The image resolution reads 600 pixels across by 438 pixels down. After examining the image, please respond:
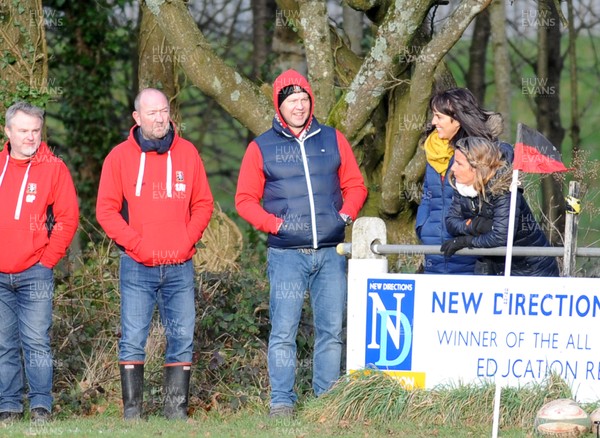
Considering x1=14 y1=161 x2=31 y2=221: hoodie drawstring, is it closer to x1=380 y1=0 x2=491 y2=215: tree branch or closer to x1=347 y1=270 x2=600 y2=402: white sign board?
x1=347 y1=270 x2=600 y2=402: white sign board

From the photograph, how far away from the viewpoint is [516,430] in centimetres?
696

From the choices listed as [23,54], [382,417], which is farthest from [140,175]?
[23,54]

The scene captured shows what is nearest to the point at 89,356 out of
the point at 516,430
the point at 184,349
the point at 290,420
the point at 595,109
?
the point at 184,349

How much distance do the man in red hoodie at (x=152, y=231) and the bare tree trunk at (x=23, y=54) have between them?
2.73 meters

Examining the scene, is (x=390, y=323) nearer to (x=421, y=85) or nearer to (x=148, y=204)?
(x=148, y=204)

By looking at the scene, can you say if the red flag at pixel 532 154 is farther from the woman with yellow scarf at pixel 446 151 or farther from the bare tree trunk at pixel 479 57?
the bare tree trunk at pixel 479 57

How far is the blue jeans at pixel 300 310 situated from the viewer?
24.8 feet

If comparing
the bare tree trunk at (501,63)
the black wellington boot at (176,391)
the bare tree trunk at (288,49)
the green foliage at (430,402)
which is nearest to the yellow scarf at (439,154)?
the green foliage at (430,402)

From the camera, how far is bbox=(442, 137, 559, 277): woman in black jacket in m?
7.14

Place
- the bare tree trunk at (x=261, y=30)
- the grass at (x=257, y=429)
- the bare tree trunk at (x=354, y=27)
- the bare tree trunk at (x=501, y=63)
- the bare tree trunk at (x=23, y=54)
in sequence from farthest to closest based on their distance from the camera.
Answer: the bare tree trunk at (x=261, y=30) → the bare tree trunk at (x=501, y=63) → the bare tree trunk at (x=354, y=27) → the bare tree trunk at (x=23, y=54) → the grass at (x=257, y=429)

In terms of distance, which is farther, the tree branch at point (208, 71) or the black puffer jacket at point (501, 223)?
the tree branch at point (208, 71)

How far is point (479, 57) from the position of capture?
17.9 meters

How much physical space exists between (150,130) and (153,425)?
2.02 meters

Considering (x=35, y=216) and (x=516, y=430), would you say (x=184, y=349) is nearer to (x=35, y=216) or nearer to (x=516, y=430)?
(x=35, y=216)
